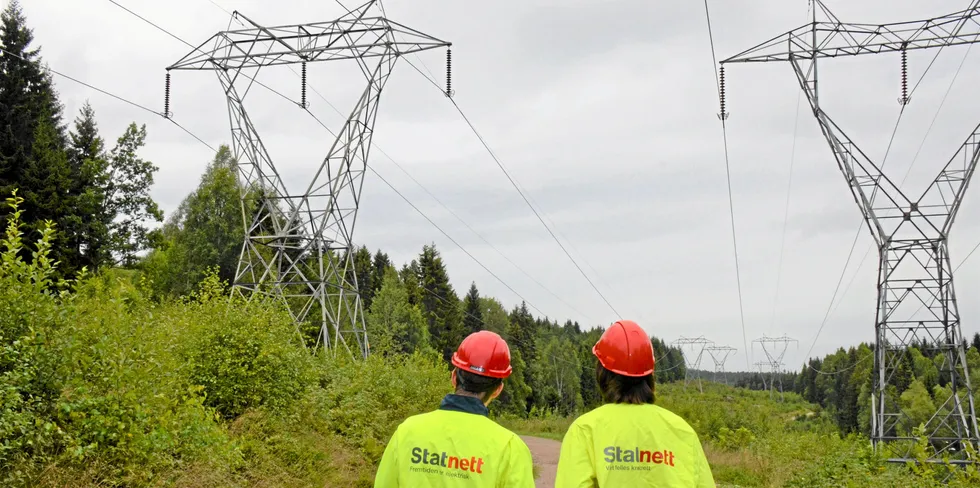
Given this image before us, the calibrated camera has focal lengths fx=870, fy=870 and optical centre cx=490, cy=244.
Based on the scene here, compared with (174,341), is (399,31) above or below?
above

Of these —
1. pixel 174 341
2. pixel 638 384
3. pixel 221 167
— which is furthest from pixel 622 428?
pixel 221 167

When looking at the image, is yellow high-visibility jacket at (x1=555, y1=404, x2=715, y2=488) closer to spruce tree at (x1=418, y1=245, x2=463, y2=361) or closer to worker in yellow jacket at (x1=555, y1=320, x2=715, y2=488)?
worker in yellow jacket at (x1=555, y1=320, x2=715, y2=488)

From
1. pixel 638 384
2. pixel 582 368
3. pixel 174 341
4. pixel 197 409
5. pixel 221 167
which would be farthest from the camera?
pixel 582 368

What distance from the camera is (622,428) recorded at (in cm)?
420

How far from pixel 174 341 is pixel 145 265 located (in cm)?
4326

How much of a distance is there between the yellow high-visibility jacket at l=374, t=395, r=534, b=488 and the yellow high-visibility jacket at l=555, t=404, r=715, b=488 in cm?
28

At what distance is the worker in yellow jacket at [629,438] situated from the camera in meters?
4.15

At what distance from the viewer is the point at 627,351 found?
4.34 meters

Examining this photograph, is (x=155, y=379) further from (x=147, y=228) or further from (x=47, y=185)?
(x=147, y=228)

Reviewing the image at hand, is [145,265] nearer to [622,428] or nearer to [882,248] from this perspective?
[882,248]

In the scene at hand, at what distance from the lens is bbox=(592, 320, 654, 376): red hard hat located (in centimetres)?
431

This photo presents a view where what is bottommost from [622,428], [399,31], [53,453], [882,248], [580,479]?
[53,453]

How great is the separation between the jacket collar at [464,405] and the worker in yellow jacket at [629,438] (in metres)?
0.48

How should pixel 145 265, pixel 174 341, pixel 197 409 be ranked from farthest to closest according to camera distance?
1. pixel 145 265
2. pixel 174 341
3. pixel 197 409
